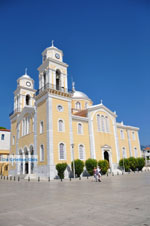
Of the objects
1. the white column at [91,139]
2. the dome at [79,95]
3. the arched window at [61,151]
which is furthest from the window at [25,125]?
the dome at [79,95]

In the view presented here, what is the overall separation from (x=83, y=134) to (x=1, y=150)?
23.5 m

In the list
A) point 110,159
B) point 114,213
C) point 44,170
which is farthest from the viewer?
point 110,159

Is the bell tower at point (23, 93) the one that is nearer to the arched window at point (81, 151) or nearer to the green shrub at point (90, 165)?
the arched window at point (81, 151)

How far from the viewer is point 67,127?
87.1 feet

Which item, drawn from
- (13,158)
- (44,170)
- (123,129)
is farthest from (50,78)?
(123,129)

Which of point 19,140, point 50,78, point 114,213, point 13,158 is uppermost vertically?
point 50,78

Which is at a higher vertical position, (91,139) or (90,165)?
(91,139)

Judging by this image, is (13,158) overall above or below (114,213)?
above

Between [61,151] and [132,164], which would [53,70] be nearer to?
[61,151]

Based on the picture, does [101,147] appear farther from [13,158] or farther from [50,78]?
[13,158]

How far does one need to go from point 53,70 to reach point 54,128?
354 inches

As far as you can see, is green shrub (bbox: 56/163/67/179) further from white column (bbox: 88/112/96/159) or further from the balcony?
the balcony

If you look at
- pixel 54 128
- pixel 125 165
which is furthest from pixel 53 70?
pixel 125 165

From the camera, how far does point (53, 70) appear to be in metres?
27.6
